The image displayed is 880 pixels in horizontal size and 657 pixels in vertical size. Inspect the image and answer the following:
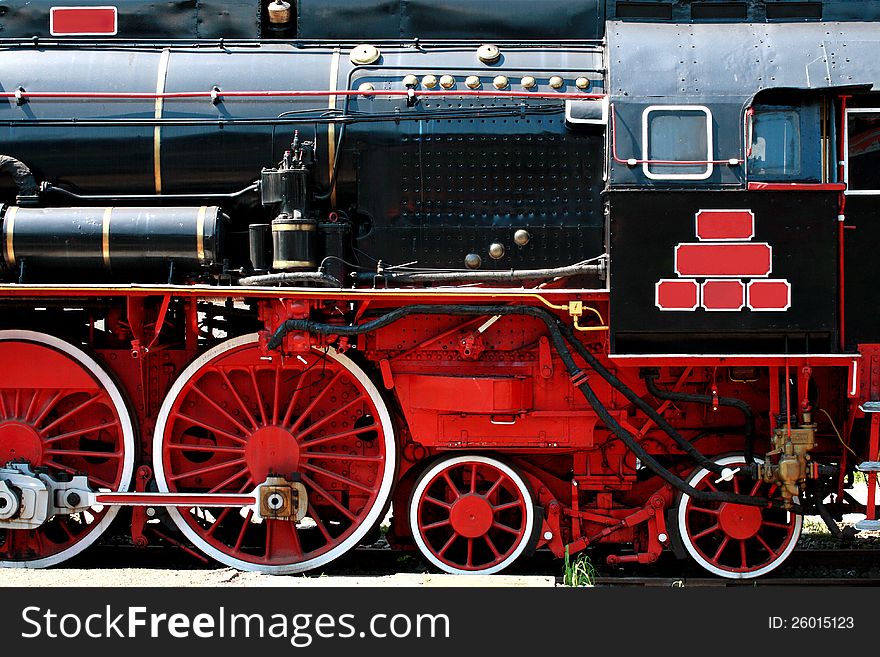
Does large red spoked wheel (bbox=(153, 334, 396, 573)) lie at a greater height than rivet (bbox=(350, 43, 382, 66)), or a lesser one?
lesser

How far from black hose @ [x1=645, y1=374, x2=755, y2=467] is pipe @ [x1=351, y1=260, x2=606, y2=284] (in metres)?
0.90

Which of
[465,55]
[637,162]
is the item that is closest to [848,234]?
[637,162]

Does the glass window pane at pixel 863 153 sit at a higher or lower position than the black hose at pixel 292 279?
higher

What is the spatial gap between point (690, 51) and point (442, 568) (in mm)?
4058

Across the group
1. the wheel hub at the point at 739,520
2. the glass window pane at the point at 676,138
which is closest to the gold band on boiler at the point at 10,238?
the glass window pane at the point at 676,138

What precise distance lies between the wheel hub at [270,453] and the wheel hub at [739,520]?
3139 mm

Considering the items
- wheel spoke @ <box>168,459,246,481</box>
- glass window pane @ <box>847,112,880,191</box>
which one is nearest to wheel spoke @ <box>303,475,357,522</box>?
wheel spoke @ <box>168,459,246,481</box>

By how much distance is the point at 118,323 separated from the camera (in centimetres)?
742

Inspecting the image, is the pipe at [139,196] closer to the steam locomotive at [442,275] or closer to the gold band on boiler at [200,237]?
the steam locomotive at [442,275]

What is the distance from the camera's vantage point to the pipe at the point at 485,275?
6617 millimetres

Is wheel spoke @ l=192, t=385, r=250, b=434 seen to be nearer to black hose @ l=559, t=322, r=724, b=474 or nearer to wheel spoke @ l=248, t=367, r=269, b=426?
wheel spoke @ l=248, t=367, r=269, b=426

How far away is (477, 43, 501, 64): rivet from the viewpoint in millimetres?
6996

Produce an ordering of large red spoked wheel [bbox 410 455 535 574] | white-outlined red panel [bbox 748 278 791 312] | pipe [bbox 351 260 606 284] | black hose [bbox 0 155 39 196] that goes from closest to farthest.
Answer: white-outlined red panel [bbox 748 278 791 312]
pipe [bbox 351 260 606 284]
black hose [bbox 0 155 39 196]
large red spoked wheel [bbox 410 455 535 574]

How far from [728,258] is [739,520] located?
1965 mm
